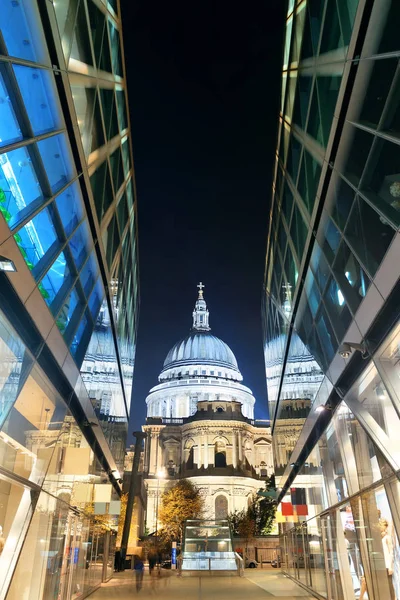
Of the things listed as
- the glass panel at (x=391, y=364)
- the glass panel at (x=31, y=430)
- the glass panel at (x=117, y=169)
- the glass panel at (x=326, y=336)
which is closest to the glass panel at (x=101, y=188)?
the glass panel at (x=117, y=169)

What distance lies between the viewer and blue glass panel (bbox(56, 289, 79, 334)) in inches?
424

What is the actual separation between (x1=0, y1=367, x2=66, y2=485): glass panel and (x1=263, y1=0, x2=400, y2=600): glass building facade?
6.57 m

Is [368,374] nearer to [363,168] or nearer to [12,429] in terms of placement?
[363,168]

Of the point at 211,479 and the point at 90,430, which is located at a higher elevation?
the point at 211,479

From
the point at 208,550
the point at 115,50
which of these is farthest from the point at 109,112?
the point at 208,550

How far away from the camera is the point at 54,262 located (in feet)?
31.8

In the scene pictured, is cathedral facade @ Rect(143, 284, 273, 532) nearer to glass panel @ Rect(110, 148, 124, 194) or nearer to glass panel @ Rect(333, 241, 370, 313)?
glass panel @ Rect(110, 148, 124, 194)

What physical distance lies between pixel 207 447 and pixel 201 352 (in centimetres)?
4024

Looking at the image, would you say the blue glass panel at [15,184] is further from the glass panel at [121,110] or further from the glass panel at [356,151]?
the glass panel at [121,110]

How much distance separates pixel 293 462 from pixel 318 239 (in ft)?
53.3

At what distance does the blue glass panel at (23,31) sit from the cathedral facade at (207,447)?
76041 mm

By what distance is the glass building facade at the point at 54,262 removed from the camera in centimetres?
748

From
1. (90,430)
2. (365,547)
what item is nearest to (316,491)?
(365,547)

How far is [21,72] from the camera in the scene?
7.30m
